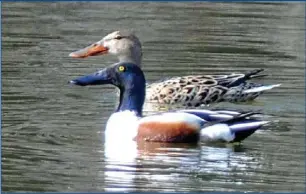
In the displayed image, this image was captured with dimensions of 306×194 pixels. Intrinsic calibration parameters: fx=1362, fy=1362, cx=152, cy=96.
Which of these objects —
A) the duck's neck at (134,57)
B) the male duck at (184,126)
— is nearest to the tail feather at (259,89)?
the duck's neck at (134,57)

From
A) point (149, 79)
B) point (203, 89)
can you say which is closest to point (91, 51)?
point (149, 79)

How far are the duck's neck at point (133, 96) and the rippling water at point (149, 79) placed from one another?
0.33 m

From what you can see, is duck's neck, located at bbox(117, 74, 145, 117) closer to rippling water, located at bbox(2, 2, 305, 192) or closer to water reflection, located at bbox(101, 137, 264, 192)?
rippling water, located at bbox(2, 2, 305, 192)

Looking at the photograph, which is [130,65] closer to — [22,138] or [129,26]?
[22,138]

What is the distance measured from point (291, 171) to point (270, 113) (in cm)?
269

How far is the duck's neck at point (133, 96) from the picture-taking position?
12.6 m

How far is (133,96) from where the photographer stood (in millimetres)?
12695

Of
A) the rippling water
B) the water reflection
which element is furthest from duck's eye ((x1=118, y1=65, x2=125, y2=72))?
the water reflection

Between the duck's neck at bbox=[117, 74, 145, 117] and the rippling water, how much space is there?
330 mm

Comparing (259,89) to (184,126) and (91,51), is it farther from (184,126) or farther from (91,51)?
(184,126)

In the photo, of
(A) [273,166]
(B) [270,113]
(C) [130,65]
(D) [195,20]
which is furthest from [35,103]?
(D) [195,20]

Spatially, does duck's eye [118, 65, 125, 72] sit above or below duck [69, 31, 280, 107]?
above

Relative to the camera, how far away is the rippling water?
10.8 meters

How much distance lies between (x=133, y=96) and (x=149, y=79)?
9.16 ft
